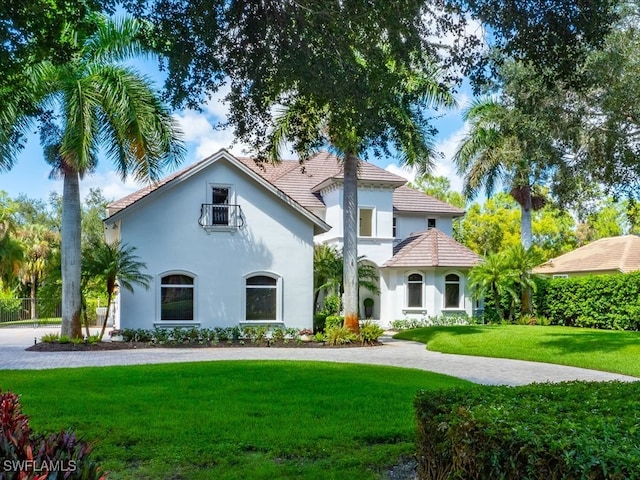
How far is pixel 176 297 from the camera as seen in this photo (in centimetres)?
2116

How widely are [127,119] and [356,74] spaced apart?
38.3 feet

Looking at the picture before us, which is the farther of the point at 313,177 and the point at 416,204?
the point at 416,204

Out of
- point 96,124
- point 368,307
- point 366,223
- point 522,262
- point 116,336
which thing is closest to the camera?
point 96,124

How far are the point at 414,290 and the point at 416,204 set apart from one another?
6.02 m

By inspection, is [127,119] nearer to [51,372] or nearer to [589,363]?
[51,372]

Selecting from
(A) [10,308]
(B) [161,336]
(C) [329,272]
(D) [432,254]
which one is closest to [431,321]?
(D) [432,254]

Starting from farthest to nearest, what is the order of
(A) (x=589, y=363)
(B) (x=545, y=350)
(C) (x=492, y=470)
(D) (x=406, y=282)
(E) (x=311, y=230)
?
(D) (x=406, y=282)
(E) (x=311, y=230)
(B) (x=545, y=350)
(A) (x=589, y=363)
(C) (x=492, y=470)

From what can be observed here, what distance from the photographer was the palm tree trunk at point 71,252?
18828mm

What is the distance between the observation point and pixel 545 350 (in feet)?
55.7

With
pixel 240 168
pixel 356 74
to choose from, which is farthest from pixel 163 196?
pixel 356 74

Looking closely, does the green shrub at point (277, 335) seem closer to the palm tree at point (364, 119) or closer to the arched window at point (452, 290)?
the arched window at point (452, 290)

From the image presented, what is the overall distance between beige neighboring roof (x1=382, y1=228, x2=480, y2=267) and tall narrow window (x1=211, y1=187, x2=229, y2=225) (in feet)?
31.2

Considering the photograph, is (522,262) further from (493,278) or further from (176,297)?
(176,297)

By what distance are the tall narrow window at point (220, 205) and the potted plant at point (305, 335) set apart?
5.05 m
